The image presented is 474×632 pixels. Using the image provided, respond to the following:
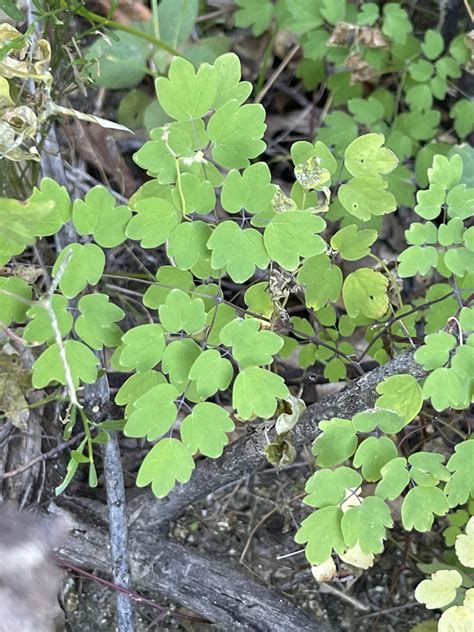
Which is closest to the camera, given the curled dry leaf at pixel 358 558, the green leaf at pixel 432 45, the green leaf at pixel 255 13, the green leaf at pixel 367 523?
the green leaf at pixel 367 523

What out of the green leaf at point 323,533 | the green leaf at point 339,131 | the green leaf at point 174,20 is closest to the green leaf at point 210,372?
the green leaf at point 323,533

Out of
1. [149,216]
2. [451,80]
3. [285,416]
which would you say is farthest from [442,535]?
[451,80]

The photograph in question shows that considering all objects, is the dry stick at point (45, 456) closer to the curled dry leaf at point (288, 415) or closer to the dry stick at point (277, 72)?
the curled dry leaf at point (288, 415)

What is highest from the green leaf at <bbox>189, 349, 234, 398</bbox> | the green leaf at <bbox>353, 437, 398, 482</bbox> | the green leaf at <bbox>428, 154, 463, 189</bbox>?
the green leaf at <bbox>428, 154, 463, 189</bbox>

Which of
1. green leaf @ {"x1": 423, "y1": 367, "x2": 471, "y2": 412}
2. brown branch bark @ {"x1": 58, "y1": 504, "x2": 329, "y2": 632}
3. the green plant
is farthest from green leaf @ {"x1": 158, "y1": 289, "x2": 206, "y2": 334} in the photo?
brown branch bark @ {"x1": 58, "y1": 504, "x2": 329, "y2": 632}

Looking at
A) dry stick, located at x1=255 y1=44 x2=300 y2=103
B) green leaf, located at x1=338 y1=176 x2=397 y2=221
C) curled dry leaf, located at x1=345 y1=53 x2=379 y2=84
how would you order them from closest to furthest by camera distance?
green leaf, located at x1=338 y1=176 x2=397 y2=221 → curled dry leaf, located at x1=345 y1=53 x2=379 y2=84 → dry stick, located at x1=255 y1=44 x2=300 y2=103

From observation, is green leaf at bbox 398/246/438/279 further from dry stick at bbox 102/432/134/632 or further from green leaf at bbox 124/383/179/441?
dry stick at bbox 102/432/134/632

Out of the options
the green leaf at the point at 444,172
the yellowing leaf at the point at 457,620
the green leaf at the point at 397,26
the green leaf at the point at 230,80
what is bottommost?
the yellowing leaf at the point at 457,620
